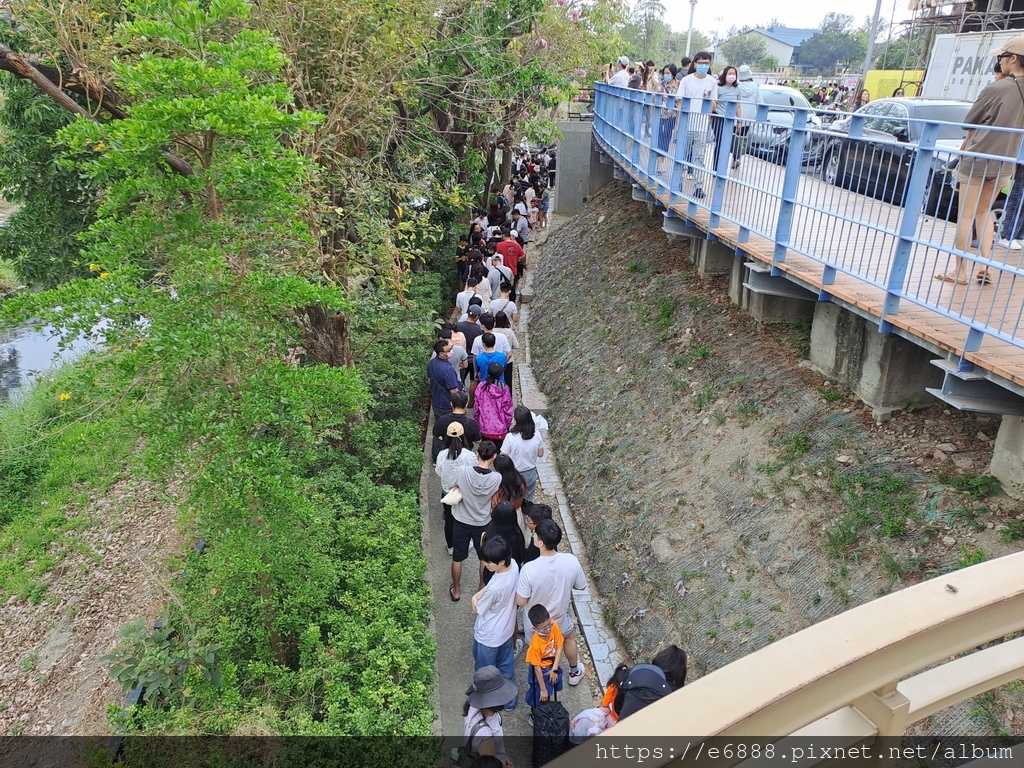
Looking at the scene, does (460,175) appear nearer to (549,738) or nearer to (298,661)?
(298,661)

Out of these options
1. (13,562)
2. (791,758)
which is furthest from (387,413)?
(791,758)

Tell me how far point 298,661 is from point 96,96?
4604 mm

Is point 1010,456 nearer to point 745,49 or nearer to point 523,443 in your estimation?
point 523,443

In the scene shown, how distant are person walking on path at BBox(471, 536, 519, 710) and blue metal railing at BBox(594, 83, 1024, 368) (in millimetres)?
2933

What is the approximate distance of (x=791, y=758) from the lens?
1.45 metres

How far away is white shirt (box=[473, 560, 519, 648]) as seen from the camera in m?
4.69

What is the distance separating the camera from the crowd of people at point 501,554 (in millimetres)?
4098

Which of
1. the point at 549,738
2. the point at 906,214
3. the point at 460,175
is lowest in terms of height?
the point at 549,738

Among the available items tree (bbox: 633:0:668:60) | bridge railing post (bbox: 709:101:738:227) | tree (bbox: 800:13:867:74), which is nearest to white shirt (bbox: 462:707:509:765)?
bridge railing post (bbox: 709:101:738:227)

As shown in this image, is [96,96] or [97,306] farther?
[96,96]

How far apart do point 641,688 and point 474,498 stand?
227 cm

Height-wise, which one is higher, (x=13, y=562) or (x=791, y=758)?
(x=791, y=758)

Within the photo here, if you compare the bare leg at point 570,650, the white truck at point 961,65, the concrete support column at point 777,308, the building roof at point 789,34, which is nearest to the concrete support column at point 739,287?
the concrete support column at point 777,308

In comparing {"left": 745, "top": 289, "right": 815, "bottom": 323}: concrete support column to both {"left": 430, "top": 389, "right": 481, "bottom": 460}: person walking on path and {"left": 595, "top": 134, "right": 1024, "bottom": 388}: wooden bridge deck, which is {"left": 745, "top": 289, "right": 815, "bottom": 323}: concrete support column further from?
{"left": 430, "top": 389, "right": 481, "bottom": 460}: person walking on path
